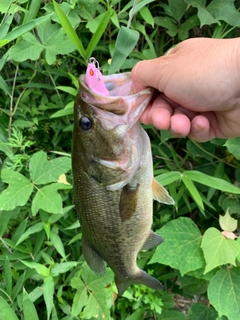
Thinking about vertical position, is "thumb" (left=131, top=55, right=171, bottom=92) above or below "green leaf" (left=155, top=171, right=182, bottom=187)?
above

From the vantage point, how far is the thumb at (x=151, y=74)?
1378 mm

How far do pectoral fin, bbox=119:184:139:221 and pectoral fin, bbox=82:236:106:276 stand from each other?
0.30 m

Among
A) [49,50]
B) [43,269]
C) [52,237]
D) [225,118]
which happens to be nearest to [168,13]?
[49,50]

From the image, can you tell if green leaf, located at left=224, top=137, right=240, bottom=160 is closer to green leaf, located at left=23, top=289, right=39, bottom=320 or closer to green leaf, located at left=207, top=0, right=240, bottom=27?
green leaf, located at left=207, top=0, right=240, bottom=27

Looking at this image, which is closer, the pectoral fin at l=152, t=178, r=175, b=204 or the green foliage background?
the pectoral fin at l=152, t=178, r=175, b=204

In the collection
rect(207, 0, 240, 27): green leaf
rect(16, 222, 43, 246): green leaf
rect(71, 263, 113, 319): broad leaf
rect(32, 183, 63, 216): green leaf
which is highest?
rect(207, 0, 240, 27): green leaf

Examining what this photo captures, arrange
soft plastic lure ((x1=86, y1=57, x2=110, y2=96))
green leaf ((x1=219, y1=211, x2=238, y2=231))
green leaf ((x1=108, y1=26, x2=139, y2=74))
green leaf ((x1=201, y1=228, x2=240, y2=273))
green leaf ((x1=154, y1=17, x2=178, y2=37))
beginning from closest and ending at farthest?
1. soft plastic lure ((x1=86, y1=57, x2=110, y2=96))
2. green leaf ((x1=108, y1=26, x2=139, y2=74))
3. green leaf ((x1=201, y1=228, x2=240, y2=273))
4. green leaf ((x1=219, y1=211, x2=238, y2=231))
5. green leaf ((x1=154, y1=17, x2=178, y2=37))

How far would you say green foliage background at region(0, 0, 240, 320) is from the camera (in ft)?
6.16

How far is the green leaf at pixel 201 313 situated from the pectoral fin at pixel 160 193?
111cm

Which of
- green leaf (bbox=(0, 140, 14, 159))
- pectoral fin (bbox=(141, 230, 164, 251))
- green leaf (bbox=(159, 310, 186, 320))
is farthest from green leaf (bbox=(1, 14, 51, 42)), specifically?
green leaf (bbox=(159, 310, 186, 320))

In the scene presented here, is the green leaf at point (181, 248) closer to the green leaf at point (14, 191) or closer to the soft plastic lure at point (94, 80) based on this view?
the green leaf at point (14, 191)

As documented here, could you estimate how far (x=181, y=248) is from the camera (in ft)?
6.68

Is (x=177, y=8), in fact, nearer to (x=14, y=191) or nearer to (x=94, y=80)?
(x=94, y=80)

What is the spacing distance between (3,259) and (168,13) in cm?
199
